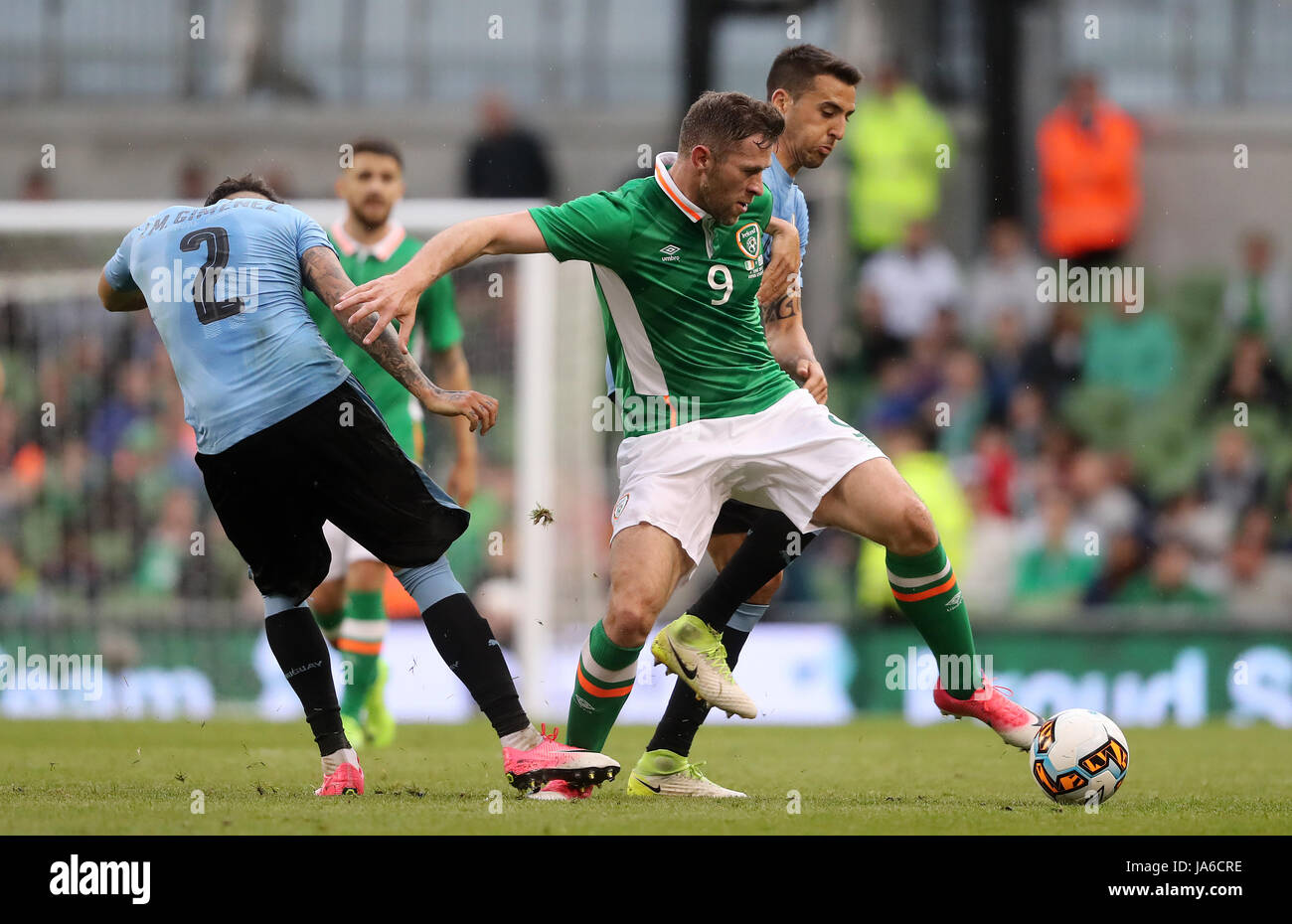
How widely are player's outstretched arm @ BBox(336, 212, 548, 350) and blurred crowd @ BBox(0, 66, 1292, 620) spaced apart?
614cm

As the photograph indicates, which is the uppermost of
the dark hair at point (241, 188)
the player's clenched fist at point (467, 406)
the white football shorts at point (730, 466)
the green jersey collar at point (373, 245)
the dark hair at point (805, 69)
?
the dark hair at point (805, 69)

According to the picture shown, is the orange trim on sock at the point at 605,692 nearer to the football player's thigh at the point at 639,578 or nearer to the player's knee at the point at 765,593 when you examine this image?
the football player's thigh at the point at 639,578

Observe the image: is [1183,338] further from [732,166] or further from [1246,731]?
[732,166]

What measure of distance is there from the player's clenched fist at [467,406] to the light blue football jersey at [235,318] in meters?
0.51

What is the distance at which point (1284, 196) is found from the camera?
16047mm

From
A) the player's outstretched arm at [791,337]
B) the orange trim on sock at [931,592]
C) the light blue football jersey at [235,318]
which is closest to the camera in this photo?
the light blue football jersey at [235,318]

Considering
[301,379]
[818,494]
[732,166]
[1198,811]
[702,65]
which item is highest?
[702,65]

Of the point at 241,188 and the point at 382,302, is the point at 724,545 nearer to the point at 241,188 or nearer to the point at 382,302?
the point at 382,302

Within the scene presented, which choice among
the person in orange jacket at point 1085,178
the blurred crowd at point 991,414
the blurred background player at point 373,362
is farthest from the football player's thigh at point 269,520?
the person in orange jacket at point 1085,178

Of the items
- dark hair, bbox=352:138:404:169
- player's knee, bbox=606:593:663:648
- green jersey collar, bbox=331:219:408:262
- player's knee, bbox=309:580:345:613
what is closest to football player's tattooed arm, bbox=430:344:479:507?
green jersey collar, bbox=331:219:408:262

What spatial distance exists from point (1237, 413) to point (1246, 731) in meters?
4.29

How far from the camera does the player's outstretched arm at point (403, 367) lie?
5.27 meters

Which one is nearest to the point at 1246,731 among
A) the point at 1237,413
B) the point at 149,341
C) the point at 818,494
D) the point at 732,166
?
the point at 1237,413

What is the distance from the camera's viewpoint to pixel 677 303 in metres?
5.91
